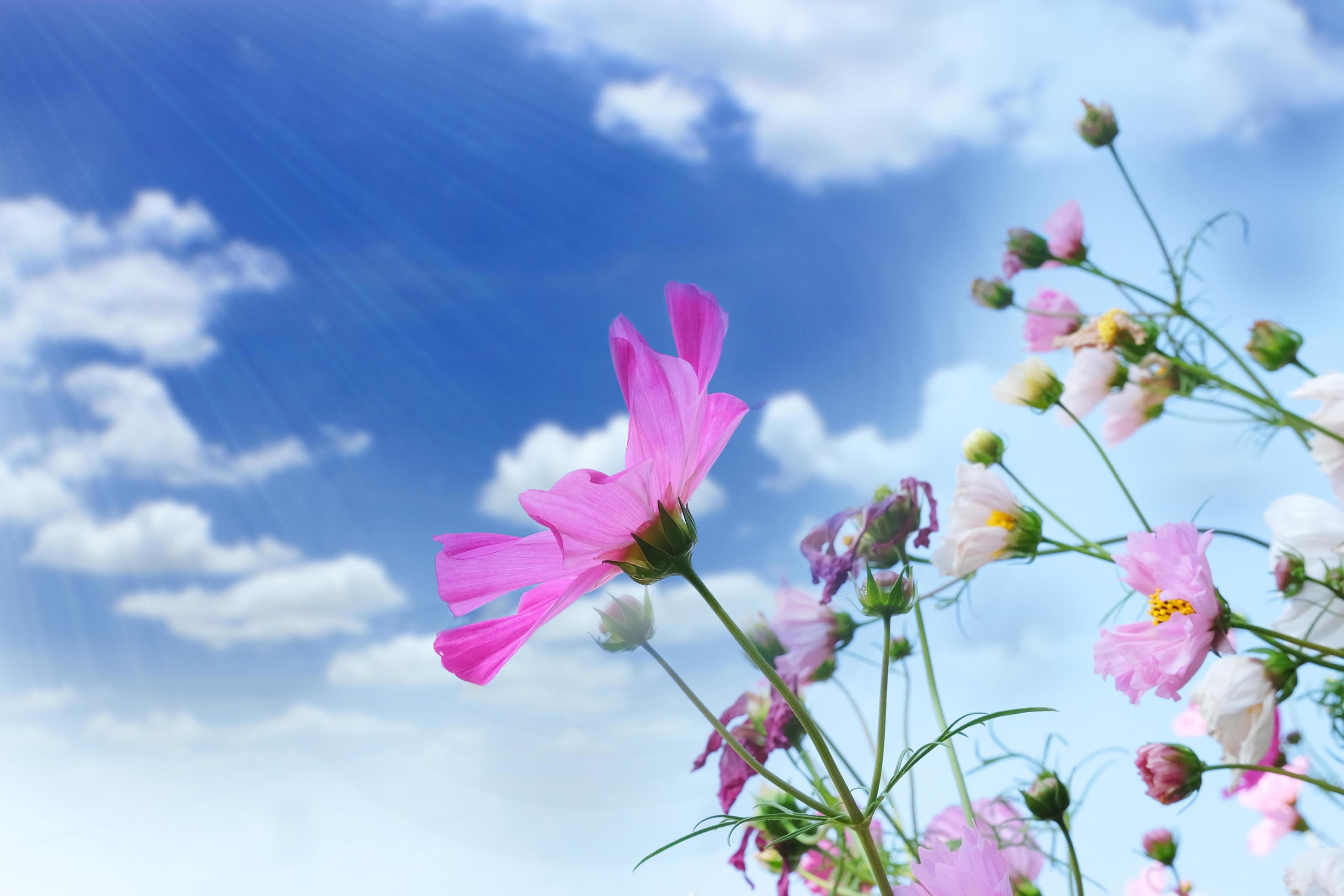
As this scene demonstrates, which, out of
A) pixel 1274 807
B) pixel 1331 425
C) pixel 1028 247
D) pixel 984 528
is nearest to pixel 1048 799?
pixel 984 528

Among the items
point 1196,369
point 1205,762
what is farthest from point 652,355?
point 1196,369

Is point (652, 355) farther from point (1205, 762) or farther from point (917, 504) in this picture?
point (1205, 762)

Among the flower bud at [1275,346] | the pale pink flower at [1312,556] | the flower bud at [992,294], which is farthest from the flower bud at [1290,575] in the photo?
the flower bud at [992,294]

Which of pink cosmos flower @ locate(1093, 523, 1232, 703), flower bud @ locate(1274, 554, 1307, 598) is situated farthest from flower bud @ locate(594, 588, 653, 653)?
flower bud @ locate(1274, 554, 1307, 598)

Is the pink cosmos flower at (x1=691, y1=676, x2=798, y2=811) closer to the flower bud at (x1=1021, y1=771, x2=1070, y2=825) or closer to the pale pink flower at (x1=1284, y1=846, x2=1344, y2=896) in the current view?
the flower bud at (x1=1021, y1=771, x2=1070, y2=825)

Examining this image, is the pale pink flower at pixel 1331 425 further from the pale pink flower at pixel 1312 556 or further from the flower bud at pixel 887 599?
the flower bud at pixel 887 599
